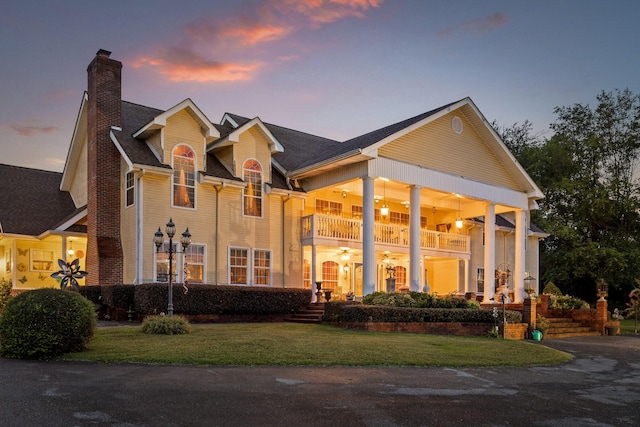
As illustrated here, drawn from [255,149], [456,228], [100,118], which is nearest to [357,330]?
Answer: [255,149]

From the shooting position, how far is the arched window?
22.4m

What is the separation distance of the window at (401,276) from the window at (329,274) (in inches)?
175

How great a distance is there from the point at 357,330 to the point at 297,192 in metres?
8.41

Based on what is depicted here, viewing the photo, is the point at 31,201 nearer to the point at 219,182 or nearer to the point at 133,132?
the point at 133,132

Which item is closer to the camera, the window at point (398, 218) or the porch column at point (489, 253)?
the porch column at point (489, 253)

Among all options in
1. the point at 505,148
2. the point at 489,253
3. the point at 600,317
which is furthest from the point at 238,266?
the point at 600,317

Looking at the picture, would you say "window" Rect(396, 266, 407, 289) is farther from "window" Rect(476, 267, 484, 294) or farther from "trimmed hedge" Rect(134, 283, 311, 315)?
"trimmed hedge" Rect(134, 283, 311, 315)

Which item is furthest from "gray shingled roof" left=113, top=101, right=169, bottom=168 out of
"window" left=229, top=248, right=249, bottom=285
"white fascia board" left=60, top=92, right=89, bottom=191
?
"window" left=229, top=248, right=249, bottom=285

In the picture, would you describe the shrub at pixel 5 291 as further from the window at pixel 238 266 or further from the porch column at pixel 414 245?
the porch column at pixel 414 245

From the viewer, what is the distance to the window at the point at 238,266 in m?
23.7

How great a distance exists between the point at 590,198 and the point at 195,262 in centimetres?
2987

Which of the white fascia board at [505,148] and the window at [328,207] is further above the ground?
the white fascia board at [505,148]

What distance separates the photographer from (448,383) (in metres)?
10.5

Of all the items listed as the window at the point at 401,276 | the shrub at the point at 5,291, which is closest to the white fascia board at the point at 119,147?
the shrub at the point at 5,291
